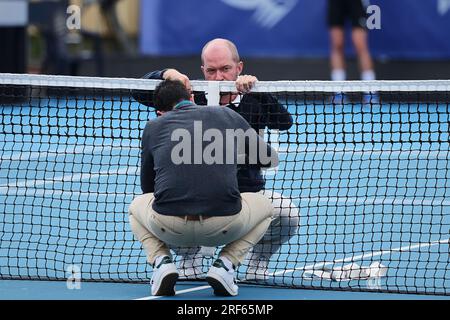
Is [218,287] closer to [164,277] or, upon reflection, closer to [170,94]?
[164,277]

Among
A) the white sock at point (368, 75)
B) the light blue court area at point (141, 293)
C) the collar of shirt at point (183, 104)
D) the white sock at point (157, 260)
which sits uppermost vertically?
the white sock at point (368, 75)

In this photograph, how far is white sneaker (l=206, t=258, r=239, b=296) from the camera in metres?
6.61

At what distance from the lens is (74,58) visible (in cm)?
1861

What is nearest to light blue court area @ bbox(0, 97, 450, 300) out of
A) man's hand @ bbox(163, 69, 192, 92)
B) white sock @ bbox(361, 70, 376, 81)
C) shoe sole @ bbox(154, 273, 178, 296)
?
shoe sole @ bbox(154, 273, 178, 296)

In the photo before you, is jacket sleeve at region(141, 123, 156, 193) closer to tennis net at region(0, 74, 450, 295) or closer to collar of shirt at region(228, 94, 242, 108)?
tennis net at region(0, 74, 450, 295)

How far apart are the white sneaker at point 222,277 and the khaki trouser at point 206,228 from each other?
5 cm

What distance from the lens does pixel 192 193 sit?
254 inches

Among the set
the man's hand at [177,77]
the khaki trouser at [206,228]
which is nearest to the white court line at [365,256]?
the khaki trouser at [206,228]

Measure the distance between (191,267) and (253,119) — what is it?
39.2 inches

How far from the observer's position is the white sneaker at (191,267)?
723 cm

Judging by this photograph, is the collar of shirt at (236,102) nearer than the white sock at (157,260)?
No

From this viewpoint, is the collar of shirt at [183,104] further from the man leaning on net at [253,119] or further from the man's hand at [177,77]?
the man leaning on net at [253,119]
